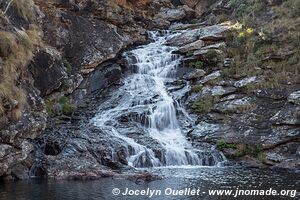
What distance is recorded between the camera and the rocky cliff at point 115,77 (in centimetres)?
1875

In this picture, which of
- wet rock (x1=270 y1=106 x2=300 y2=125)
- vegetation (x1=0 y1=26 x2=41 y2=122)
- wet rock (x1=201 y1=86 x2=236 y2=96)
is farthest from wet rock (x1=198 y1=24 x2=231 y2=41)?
vegetation (x1=0 y1=26 x2=41 y2=122)

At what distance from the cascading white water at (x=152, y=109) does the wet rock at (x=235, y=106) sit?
9.40 feet

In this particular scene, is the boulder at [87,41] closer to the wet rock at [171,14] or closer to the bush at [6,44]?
the wet rock at [171,14]

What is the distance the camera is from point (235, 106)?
2519 cm

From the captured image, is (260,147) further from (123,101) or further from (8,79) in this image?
(8,79)

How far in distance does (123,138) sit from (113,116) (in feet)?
9.68

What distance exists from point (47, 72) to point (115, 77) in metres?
6.82

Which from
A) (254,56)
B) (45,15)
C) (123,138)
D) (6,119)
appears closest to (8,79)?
(6,119)

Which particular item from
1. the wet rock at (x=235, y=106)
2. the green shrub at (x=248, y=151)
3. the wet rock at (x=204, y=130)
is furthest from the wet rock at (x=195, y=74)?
the green shrub at (x=248, y=151)

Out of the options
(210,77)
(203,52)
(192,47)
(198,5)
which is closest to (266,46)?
(203,52)

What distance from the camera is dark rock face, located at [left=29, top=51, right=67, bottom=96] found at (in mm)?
22578

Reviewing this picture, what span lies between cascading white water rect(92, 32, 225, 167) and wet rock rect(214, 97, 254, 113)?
2865mm

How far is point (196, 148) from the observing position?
75.6ft
